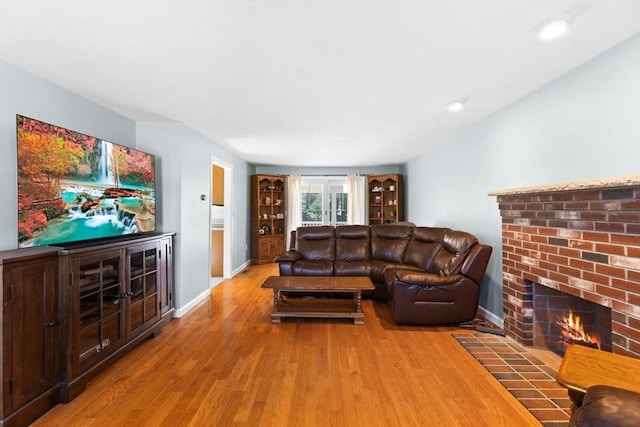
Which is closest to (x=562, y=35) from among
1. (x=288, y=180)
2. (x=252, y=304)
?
(x=252, y=304)

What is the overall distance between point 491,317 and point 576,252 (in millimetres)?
1566

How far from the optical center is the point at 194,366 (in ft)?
8.31

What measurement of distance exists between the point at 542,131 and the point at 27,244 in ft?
13.1

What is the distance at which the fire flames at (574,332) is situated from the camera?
2.47 metres

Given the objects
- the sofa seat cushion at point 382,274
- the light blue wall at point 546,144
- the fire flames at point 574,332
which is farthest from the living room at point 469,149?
the sofa seat cushion at point 382,274

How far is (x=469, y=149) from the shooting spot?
3.99 meters

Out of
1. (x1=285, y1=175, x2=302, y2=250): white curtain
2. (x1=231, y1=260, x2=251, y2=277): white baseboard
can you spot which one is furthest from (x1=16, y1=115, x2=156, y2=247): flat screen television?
(x1=285, y1=175, x2=302, y2=250): white curtain

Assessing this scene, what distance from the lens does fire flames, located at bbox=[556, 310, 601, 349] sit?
2.47 m

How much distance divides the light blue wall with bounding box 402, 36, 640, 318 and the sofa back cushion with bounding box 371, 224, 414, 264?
0.67 m

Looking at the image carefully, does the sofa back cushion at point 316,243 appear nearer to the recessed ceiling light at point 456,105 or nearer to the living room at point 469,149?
the living room at point 469,149

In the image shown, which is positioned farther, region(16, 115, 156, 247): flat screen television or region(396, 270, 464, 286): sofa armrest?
region(396, 270, 464, 286): sofa armrest

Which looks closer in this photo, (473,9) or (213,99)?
(473,9)

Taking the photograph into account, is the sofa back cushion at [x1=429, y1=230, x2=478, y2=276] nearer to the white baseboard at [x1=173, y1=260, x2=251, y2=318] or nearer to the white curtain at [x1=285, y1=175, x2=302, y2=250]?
the white baseboard at [x1=173, y1=260, x2=251, y2=318]

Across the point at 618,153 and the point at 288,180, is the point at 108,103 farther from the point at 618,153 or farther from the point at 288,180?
the point at 288,180
